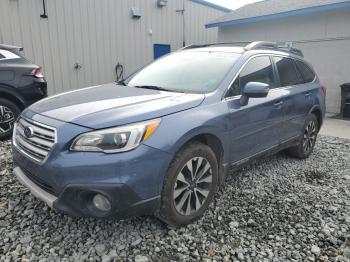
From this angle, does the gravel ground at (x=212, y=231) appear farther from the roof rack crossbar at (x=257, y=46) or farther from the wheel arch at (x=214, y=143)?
the roof rack crossbar at (x=257, y=46)

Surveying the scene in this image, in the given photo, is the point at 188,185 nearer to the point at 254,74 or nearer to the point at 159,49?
the point at 254,74

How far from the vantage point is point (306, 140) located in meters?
4.65

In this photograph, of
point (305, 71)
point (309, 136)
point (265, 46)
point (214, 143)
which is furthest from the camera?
point (309, 136)

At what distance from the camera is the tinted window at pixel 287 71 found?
396 centimetres

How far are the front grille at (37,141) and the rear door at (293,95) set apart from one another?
2778 mm

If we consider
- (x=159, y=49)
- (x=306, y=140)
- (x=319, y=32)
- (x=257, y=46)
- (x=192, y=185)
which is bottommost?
(x=306, y=140)

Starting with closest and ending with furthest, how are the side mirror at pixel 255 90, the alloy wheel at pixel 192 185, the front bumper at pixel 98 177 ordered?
the front bumper at pixel 98 177 < the alloy wheel at pixel 192 185 < the side mirror at pixel 255 90

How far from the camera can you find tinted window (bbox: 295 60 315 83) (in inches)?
176

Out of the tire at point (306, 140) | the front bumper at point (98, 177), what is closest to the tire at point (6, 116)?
the front bumper at point (98, 177)

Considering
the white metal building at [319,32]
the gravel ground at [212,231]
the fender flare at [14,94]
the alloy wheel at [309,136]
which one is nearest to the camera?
the gravel ground at [212,231]

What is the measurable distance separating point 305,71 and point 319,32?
5.23m

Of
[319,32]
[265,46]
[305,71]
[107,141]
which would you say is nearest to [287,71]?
[265,46]

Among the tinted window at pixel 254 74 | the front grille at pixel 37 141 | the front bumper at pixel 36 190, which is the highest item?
the tinted window at pixel 254 74

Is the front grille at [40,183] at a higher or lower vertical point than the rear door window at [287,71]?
lower
